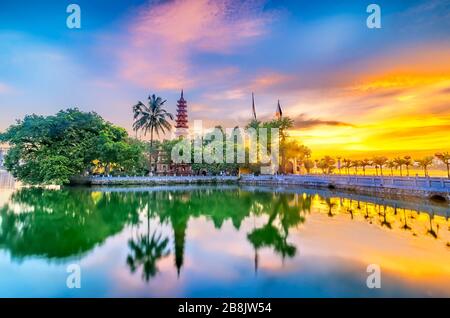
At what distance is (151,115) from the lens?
3375 centimetres

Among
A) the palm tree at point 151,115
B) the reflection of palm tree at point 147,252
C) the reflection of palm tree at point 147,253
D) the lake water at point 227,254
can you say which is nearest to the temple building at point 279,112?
the palm tree at point 151,115

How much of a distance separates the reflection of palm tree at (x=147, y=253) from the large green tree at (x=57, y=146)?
1982 cm

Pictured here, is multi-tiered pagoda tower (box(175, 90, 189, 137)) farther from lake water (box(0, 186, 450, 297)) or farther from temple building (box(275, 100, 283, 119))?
lake water (box(0, 186, 450, 297))

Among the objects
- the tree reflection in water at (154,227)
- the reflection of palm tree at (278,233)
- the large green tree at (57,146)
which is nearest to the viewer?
the tree reflection in water at (154,227)

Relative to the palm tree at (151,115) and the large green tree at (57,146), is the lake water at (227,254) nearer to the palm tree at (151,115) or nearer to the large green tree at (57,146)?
the large green tree at (57,146)

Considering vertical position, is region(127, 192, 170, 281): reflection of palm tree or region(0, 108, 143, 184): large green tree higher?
region(0, 108, 143, 184): large green tree

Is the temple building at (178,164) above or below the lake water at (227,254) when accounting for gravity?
above

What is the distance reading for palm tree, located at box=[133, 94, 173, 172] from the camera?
33.4 m

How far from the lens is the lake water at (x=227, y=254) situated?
16.1 ft

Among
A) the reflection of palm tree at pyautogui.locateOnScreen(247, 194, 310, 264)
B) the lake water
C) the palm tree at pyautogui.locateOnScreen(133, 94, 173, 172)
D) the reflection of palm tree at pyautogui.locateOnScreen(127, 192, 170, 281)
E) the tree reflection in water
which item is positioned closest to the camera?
the lake water

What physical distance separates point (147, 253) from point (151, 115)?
2879 centimetres

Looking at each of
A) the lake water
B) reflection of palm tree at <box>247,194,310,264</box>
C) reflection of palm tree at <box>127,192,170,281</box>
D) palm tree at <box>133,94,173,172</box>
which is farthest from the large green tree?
reflection of palm tree at <box>247,194,310,264</box>

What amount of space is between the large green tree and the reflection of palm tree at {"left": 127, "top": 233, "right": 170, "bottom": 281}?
19.8m
